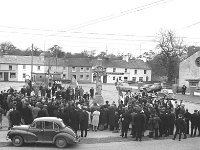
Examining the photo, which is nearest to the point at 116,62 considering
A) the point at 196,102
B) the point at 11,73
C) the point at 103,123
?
the point at 11,73

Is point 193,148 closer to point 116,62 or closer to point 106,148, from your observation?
point 106,148

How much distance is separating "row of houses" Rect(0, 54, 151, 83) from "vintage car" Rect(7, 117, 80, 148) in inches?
2483

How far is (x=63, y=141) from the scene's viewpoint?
1592 centimetres

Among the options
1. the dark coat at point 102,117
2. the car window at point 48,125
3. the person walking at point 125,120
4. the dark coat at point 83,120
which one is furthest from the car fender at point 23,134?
the dark coat at point 102,117

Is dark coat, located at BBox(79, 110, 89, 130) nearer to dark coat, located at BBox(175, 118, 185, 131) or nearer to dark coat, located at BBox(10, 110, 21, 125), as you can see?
dark coat, located at BBox(10, 110, 21, 125)

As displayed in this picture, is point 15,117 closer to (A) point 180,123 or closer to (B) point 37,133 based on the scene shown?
(B) point 37,133

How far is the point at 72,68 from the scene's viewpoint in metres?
88.3

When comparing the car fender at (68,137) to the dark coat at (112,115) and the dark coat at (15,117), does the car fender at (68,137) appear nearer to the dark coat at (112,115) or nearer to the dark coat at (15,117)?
the dark coat at (15,117)

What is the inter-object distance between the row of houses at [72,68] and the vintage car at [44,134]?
6308 cm

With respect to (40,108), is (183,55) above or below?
above

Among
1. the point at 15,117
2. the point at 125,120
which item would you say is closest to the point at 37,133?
the point at 15,117

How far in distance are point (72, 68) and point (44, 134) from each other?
7255cm

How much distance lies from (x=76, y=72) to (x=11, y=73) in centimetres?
1733

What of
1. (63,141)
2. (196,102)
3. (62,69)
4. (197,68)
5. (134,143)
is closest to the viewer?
(63,141)
